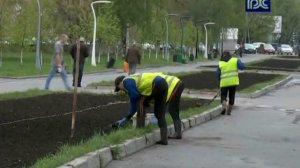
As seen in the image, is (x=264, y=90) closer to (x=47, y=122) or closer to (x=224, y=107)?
(x=224, y=107)

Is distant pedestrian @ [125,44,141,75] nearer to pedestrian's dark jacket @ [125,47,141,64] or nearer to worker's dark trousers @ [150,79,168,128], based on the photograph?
pedestrian's dark jacket @ [125,47,141,64]

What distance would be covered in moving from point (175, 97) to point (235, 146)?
53.6 inches

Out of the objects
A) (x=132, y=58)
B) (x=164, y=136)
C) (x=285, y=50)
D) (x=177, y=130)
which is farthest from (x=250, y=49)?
(x=164, y=136)

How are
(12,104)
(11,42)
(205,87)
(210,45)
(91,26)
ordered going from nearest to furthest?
(12,104) < (205,87) < (11,42) < (91,26) < (210,45)

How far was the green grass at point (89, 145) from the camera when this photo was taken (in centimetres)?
749

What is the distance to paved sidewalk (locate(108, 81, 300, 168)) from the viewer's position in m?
8.99

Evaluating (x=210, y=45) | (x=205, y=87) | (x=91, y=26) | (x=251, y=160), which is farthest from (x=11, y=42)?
(x=210, y=45)

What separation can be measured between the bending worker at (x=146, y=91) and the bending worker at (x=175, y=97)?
0.65 ft

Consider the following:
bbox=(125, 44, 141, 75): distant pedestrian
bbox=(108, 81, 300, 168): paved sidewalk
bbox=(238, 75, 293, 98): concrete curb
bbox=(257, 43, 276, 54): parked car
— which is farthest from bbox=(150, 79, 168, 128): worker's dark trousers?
bbox=(257, 43, 276, 54): parked car

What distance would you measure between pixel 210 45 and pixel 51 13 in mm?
34444

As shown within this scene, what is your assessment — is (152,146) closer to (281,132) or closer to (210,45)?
(281,132)

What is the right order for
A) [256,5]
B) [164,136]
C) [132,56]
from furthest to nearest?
[132,56] → [256,5] → [164,136]

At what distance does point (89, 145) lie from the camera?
28.8ft

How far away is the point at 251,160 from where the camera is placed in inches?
369
